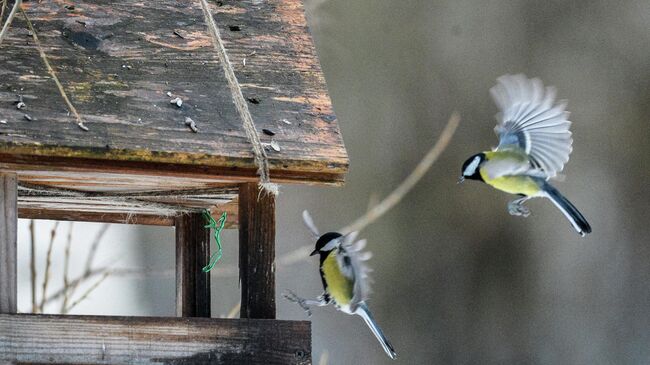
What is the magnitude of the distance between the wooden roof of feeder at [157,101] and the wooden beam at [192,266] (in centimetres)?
27

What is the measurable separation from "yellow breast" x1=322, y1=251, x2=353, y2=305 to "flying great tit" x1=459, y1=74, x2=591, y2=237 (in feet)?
1.35

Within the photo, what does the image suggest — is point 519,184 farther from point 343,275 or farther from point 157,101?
point 157,101

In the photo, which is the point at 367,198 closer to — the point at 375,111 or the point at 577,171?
the point at 375,111

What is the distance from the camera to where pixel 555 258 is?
6957 mm

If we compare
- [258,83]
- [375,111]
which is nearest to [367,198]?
[375,111]

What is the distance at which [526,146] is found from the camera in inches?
122

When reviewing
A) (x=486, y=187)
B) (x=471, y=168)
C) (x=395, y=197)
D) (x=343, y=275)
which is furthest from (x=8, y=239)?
(x=486, y=187)

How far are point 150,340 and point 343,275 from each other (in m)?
0.82

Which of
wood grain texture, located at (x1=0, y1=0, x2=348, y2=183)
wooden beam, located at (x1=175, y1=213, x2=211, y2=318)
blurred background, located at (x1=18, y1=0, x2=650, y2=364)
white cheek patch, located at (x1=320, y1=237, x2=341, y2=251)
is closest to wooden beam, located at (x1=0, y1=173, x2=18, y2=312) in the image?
wood grain texture, located at (x1=0, y1=0, x2=348, y2=183)

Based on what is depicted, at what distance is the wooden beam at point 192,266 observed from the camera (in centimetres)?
319

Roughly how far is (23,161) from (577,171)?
489 centimetres

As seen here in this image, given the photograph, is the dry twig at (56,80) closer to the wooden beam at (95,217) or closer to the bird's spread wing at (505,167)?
the wooden beam at (95,217)

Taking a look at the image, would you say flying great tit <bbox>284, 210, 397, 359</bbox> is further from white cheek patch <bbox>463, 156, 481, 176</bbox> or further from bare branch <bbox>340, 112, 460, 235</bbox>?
white cheek patch <bbox>463, 156, 481, 176</bbox>

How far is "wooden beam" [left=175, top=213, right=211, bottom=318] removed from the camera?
10.5 feet
